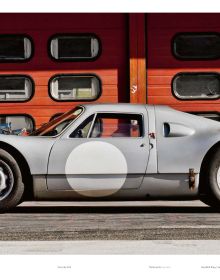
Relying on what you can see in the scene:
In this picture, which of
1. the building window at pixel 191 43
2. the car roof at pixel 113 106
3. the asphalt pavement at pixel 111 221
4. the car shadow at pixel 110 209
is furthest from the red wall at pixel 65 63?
the car roof at pixel 113 106

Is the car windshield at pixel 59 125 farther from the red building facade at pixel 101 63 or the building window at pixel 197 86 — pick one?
the building window at pixel 197 86

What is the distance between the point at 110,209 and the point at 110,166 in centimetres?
91

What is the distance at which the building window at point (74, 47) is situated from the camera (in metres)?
10.0

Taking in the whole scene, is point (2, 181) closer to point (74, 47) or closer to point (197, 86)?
point (74, 47)

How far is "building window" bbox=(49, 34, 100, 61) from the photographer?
10.0m

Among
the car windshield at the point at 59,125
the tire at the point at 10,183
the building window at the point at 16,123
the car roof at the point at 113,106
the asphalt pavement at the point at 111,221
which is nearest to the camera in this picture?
the asphalt pavement at the point at 111,221

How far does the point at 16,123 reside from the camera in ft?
32.6

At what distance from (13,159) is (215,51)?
3887 millimetres

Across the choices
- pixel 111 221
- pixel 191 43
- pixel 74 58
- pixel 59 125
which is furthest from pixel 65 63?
pixel 111 221

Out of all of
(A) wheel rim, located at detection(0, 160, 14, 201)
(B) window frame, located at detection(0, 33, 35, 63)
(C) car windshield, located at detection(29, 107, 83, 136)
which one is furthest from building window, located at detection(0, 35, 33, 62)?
(A) wheel rim, located at detection(0, 160, 14, 201)

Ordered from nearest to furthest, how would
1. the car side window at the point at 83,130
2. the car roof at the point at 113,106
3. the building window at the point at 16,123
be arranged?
the car side window at the point at 83,130, the car roof at the point at 113,106, the building window at the point at 16,123
